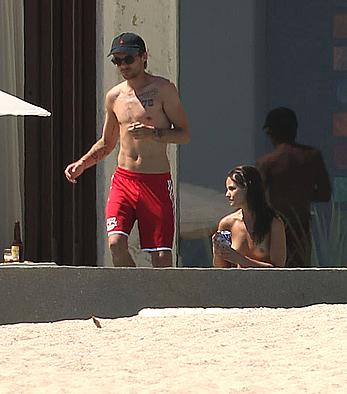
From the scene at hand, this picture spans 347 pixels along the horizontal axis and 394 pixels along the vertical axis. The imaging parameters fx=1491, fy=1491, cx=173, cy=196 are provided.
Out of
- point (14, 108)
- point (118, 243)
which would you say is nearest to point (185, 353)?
point (118, 243)

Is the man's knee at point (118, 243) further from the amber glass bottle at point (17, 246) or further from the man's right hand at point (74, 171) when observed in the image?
the amber glass bottle at point (17, 246)

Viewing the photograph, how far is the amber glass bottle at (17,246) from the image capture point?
9.44 m

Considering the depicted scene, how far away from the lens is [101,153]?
335 inches

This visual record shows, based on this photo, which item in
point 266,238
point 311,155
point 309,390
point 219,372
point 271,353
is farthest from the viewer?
point 311,155

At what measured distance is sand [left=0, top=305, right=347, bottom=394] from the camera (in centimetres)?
525

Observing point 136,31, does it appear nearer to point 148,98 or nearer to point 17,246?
point 17,246

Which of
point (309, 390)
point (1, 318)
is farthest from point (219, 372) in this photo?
point (1, 318)

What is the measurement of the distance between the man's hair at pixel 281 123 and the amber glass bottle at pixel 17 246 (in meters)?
1.80

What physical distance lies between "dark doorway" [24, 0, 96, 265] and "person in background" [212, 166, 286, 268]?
2.07 m

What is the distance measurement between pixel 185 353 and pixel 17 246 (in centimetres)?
381

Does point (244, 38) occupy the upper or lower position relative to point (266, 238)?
upper

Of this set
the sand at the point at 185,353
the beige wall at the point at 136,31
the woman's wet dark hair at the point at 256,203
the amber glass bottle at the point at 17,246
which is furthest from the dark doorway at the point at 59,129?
the sand at the point at 185,353

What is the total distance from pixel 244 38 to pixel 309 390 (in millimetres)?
5285

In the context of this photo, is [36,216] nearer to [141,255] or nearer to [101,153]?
[141,255]
